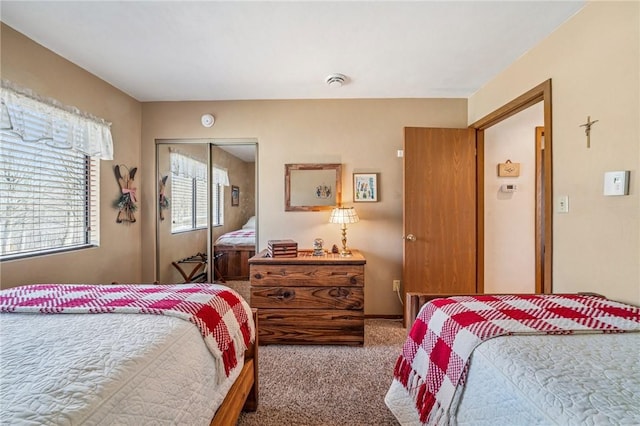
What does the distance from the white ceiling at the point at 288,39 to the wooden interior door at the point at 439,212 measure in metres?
0.57

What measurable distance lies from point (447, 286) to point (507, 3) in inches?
88.4

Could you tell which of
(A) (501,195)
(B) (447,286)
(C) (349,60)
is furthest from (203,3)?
(A) (501,195)

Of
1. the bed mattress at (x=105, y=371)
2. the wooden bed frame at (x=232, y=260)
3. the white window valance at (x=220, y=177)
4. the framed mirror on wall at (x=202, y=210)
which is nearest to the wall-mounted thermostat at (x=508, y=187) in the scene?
the framed mirror on wall at (x=202, y=210)

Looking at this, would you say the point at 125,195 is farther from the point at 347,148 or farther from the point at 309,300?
the point at 347,148

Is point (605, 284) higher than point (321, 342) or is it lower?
higher

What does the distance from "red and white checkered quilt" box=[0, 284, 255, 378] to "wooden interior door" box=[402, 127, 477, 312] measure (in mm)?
1826

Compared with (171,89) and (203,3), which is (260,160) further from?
(203,3)

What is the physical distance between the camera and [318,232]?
Answer: 9.84ft

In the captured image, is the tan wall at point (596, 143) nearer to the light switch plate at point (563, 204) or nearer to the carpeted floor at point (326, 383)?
the light switch plate at point (563, 204)

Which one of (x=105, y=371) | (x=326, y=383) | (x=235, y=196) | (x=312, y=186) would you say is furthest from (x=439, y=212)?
(x=105, y=371)

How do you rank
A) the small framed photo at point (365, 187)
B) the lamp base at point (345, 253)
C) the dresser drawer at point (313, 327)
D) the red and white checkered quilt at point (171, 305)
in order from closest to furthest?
the red and white checkered quilt at point (171, 305) → the dresser drawer at point (313, 327) → the lamp base at point (345, 253) → the small framed photo at point (365, 187)

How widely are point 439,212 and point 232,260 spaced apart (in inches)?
88.7

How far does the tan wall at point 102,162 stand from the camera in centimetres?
183

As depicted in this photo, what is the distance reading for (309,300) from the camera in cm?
238
